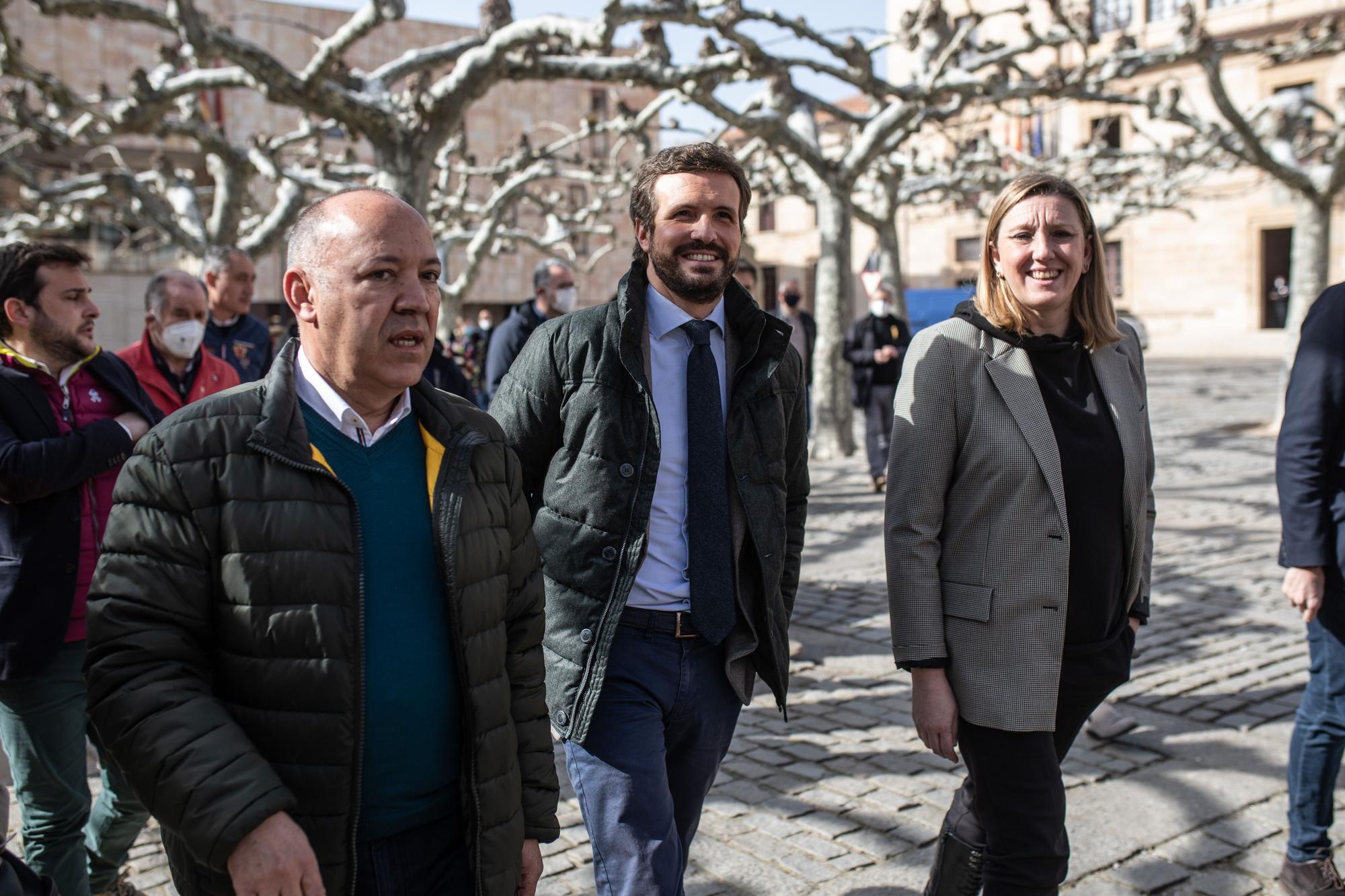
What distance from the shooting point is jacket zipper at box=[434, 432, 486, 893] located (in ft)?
6.82

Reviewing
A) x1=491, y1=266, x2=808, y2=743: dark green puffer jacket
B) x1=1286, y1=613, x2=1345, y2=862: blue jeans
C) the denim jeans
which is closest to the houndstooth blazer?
x1=491, y1=266, x2=808, y2=743: dark green puffer jacket

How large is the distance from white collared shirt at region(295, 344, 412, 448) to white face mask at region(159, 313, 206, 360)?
2.68 metres

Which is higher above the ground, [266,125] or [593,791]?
[266,125]

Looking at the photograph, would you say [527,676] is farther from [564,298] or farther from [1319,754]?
[564,298]

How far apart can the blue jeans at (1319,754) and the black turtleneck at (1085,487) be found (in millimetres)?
1008

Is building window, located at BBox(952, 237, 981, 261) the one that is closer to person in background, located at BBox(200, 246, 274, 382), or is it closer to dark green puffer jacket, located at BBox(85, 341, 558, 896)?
person in background, located at BBox(200, 246, 274, 382)

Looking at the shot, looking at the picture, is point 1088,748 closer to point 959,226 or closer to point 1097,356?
point 1097,356

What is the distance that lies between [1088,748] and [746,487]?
9.24 ft

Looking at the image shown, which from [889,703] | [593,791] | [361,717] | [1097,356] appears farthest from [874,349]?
[361,717]

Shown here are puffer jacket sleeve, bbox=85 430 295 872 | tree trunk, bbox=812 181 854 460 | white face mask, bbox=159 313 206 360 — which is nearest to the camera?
puffer jacket sleeve, bbox=85 430 295 872

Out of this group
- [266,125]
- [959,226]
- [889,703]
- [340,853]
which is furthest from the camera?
[959,226]

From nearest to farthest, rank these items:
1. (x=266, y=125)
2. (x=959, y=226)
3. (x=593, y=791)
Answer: (x=593, y=791)
(x=266, y=125)
(x=959, y=226)

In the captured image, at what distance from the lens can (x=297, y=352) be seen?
7.30 feet

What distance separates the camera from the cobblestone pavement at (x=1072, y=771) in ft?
12.4
